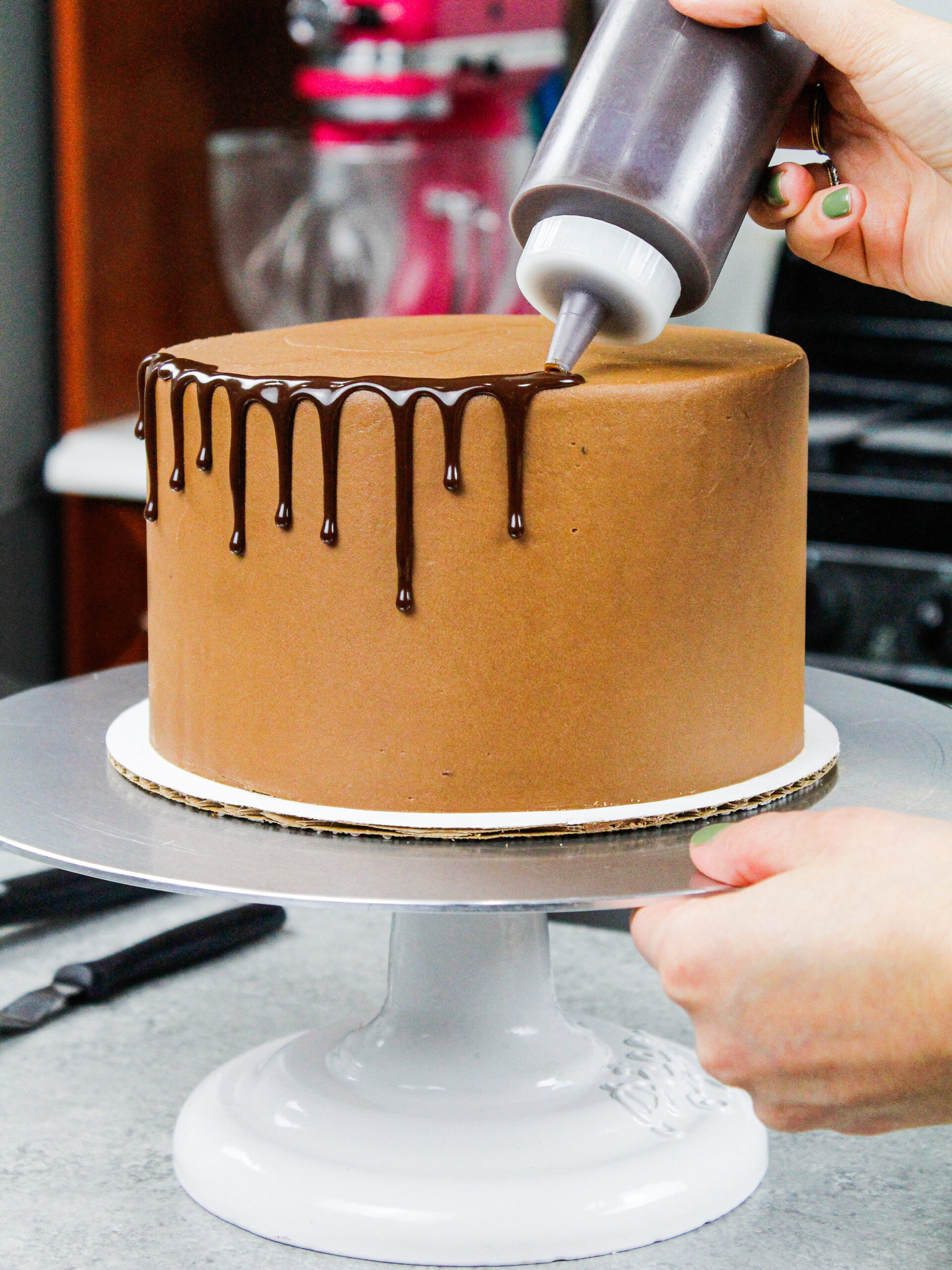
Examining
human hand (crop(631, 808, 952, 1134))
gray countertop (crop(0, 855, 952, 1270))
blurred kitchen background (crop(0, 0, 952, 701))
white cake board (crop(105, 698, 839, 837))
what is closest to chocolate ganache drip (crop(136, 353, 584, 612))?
white cake board (crop(105, 698, 839, 837))

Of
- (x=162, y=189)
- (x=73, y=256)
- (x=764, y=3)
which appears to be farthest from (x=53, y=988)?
(x=162, y=189)

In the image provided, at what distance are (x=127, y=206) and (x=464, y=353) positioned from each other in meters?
1.63

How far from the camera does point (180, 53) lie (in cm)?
249

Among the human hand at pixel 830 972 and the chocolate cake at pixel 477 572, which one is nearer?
the human hand at pixel 830 972

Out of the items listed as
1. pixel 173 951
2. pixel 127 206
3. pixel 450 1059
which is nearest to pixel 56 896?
pixel 173 951

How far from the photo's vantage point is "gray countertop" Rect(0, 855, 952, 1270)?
87 centimetres

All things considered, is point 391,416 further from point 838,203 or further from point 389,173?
point 389,173

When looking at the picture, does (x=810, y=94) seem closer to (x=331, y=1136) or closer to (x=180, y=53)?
(x=331, y=1136)

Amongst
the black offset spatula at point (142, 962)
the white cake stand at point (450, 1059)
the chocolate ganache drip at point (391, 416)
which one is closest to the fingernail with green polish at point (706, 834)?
the white cake stand at point (450, 1059)

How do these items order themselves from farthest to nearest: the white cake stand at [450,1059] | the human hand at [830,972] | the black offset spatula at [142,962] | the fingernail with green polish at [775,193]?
the black offset spatula at [142,962]
the fingernail with green polish at [775,193]
the white cake stand at [450,1059]
the human hand at [830,972]

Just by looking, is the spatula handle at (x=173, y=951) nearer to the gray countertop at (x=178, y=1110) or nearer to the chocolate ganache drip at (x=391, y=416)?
the gray countertop at (x=178, y=1110)

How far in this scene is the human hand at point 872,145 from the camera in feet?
2.93

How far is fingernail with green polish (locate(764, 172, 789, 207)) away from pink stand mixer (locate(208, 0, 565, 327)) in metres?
1.35

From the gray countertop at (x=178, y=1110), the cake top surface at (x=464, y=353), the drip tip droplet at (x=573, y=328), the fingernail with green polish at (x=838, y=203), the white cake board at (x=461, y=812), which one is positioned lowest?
the gray countertop at (x=178, y=1110)
